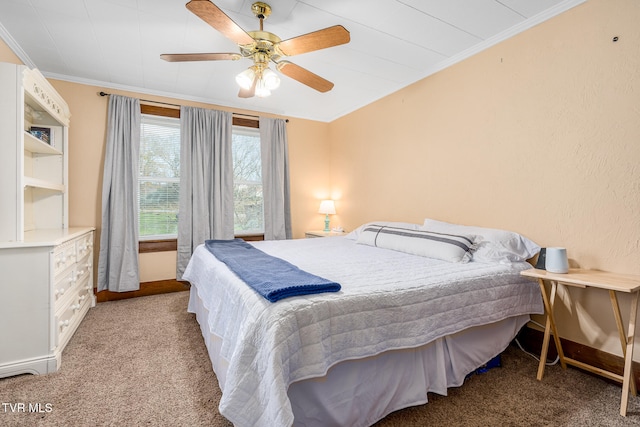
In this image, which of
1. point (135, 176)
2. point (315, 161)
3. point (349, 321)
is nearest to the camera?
point (349, 321)

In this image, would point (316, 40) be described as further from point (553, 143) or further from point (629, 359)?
point (629, 359)

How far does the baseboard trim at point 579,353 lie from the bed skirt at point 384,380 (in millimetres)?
531

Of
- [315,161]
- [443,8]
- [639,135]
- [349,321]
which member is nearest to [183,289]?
[315,161]

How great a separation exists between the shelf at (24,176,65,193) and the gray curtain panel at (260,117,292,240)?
2.23 m

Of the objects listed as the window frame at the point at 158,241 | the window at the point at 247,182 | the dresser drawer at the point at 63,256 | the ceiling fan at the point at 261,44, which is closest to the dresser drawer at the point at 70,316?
the dresser drawer at the point at 63,256

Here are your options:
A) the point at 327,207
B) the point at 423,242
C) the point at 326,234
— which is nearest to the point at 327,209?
the point at 327,207

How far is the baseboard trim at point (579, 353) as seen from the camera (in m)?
1.89

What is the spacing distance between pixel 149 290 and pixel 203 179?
152cm

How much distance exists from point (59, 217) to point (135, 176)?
84 cm

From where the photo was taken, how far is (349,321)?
1.37 meters

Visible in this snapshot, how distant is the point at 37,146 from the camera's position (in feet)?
8.68

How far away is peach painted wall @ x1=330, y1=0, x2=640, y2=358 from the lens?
1.89m

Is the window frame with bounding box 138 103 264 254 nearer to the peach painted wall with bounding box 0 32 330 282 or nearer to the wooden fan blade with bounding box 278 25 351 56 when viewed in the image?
the peach painted wall with bounding box 0 32 330 282

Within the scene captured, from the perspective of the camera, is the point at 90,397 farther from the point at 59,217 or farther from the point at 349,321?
the point at 59,217
